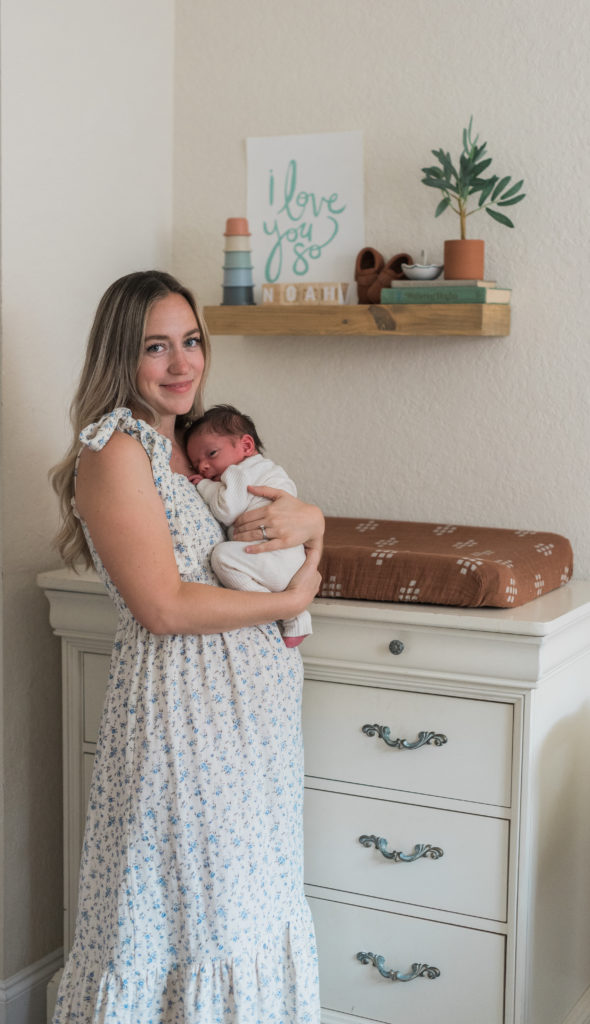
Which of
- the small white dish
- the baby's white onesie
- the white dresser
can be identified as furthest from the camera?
the small white dish

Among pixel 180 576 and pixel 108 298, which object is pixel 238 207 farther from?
pixel 180 576

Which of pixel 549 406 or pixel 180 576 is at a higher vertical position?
pixel 549 406

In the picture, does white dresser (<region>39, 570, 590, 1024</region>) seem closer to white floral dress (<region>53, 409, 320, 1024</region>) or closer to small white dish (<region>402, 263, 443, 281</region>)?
white floral dress (<region>53, 409, 320, 1024</region>)

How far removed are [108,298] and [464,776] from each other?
91 cm

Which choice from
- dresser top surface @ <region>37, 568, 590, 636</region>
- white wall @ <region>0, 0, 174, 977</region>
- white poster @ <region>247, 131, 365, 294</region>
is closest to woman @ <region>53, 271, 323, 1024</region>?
dresser top surface @ <region>37, 568, 590, 636</region>

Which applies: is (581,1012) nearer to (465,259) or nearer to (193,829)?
(193,829)

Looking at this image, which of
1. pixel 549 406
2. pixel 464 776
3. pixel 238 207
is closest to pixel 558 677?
pixel 464 776

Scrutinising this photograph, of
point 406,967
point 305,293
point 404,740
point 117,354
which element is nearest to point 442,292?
point 305,293

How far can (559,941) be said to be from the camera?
1.87 meters

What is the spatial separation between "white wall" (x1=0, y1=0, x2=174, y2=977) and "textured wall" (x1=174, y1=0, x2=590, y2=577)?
0.23 metres

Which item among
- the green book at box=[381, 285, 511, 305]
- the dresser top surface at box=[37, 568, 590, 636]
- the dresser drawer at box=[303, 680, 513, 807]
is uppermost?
the green book at box=[381, 285, 511, 305]

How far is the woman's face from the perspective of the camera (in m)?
1.57

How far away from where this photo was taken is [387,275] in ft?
6.98

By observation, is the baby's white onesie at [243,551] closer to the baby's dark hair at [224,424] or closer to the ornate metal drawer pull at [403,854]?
the baby's dark hair at [224,424]
